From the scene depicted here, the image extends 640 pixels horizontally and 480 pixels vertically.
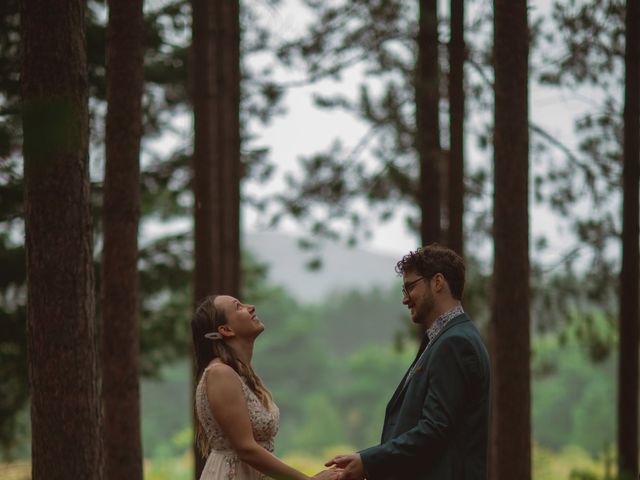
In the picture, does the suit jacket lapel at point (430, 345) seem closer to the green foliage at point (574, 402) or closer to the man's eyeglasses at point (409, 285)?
the man's eyeglasses at point (409, 285)

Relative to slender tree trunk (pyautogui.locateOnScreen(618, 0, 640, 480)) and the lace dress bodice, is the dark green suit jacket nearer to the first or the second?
the lace dress bodice

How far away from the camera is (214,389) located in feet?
15.3

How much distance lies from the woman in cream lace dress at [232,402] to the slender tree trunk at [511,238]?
10.5ft

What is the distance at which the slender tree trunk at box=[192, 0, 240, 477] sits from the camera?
10.5m

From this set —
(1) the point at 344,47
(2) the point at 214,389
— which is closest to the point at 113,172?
(2) the point at 214,389

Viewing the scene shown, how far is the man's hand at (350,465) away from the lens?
4.61 meters

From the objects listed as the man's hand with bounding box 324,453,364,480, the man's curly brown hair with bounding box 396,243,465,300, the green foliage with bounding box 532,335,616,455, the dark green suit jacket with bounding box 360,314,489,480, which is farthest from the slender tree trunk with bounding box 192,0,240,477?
the green foliage with bounding box 532,335,616,455

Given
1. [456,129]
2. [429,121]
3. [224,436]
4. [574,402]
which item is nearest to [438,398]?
[224,436]

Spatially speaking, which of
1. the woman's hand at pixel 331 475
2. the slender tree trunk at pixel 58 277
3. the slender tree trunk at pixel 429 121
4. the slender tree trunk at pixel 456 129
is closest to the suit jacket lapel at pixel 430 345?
the woman's hand at pixel 331 475

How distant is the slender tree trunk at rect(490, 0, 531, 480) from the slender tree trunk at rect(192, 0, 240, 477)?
3220mm

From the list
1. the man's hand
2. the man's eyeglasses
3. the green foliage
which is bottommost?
the green foliage

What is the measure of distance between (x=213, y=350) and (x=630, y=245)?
22.7ft

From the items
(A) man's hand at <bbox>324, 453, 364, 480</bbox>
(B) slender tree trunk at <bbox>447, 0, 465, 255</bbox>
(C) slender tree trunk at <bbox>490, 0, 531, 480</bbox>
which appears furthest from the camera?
(B) slender tree trunk at <bbox>447, 0, 465, 255</bbox>

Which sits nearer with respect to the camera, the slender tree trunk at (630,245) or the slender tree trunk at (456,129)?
the slender tree trunk at (456,129)
